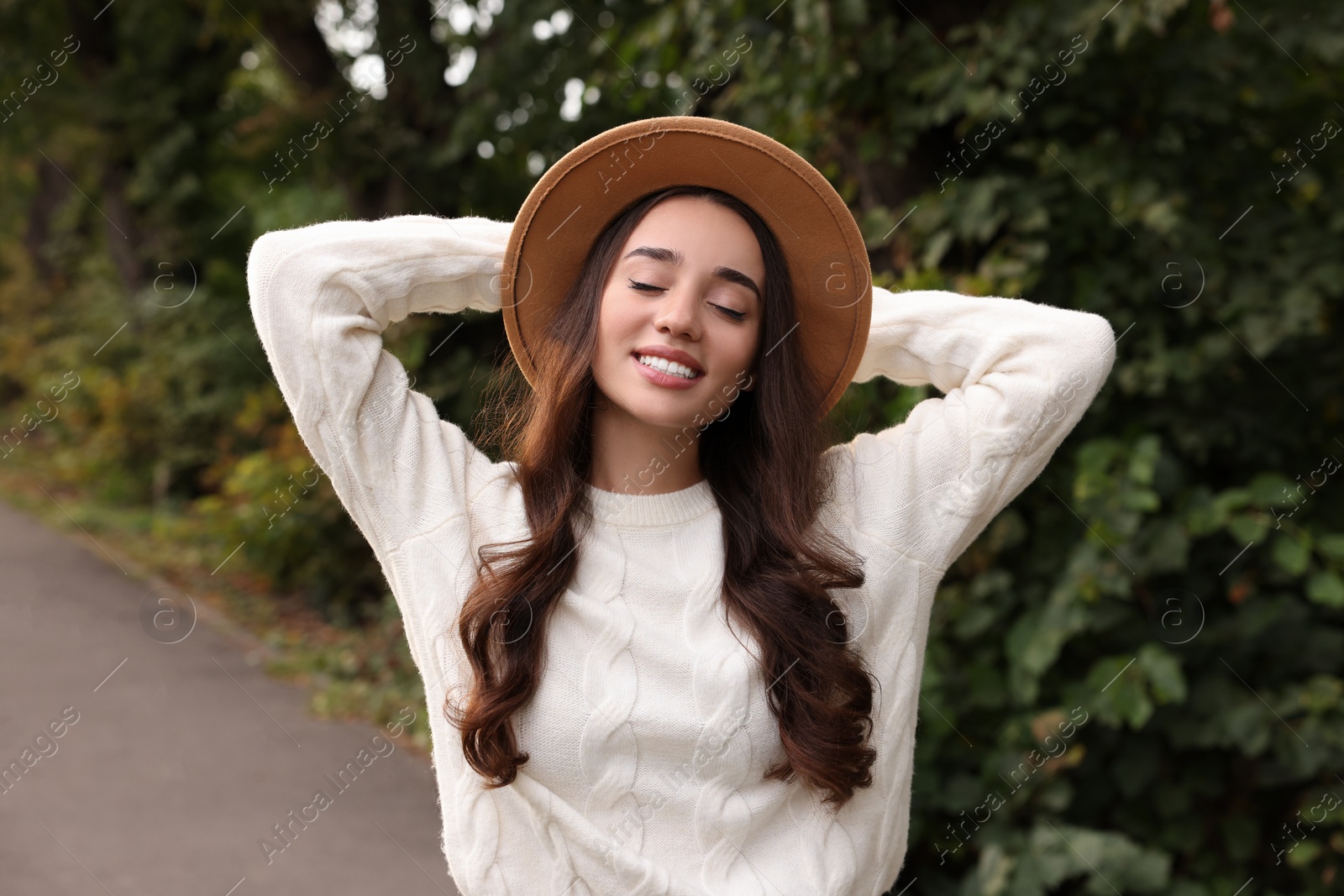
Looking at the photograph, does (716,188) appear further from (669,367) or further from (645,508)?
(645,508)

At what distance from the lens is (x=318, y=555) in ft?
22.4

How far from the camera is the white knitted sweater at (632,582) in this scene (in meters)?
1.62

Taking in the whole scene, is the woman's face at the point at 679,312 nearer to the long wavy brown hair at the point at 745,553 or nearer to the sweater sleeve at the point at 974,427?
the long wavy brown hair at the point at 745,553

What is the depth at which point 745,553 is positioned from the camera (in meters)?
1.75

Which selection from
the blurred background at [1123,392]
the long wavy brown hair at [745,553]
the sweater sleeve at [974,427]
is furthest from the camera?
the blurred background at [1123,392]

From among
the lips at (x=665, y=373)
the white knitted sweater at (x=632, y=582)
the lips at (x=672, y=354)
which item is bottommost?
the white knitted sweater at (x=632, y=582)

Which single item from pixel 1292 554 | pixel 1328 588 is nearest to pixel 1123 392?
pixel 1292 554

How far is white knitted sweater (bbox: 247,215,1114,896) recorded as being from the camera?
5.32 ft

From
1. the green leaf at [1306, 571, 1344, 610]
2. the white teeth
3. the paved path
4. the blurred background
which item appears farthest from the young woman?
the paved path

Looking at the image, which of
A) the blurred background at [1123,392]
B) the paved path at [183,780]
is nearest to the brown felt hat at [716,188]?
the blurred background at [1123,392]

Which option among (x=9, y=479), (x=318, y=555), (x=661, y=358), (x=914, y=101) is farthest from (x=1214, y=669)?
(x=9, y=479)

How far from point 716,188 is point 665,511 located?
19.5 inches

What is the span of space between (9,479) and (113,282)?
2.47m

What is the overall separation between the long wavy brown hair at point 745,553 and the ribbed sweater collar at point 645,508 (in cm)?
2
